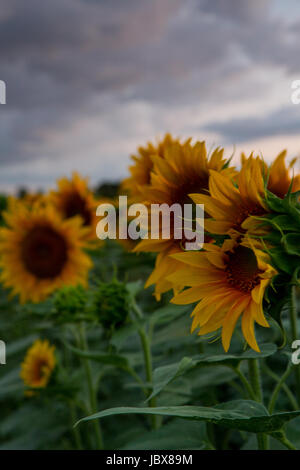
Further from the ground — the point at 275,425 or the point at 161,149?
the point at 161,149

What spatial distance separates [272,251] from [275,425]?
222 mm

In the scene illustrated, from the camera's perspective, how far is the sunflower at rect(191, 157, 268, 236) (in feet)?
2.25

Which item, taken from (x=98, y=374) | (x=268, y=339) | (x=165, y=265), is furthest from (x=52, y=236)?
(x=165, y=265)

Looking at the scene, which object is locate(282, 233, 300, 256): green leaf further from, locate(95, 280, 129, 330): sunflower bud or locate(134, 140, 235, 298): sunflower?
locate(95, 280, 129, 330): sunflower bud

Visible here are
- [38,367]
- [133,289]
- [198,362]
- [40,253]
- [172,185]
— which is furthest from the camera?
[40,253]

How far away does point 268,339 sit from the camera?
1.39m

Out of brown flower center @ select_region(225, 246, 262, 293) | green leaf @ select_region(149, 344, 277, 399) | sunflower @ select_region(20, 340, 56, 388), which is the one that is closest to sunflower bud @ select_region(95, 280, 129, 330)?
green leaf @ select_region(149, 344, 277, 399)

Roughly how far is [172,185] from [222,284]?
Answer: 0.86 ft

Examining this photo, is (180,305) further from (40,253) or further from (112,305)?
(40,253)

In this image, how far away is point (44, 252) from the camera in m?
2.12

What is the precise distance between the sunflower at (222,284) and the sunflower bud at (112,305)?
40 centimetres

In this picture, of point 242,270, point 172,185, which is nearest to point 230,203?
point 242,270

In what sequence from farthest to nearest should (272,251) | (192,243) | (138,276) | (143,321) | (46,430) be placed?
(138,276) → (46,430) → (143,321) → (192,243) → (272,251)
